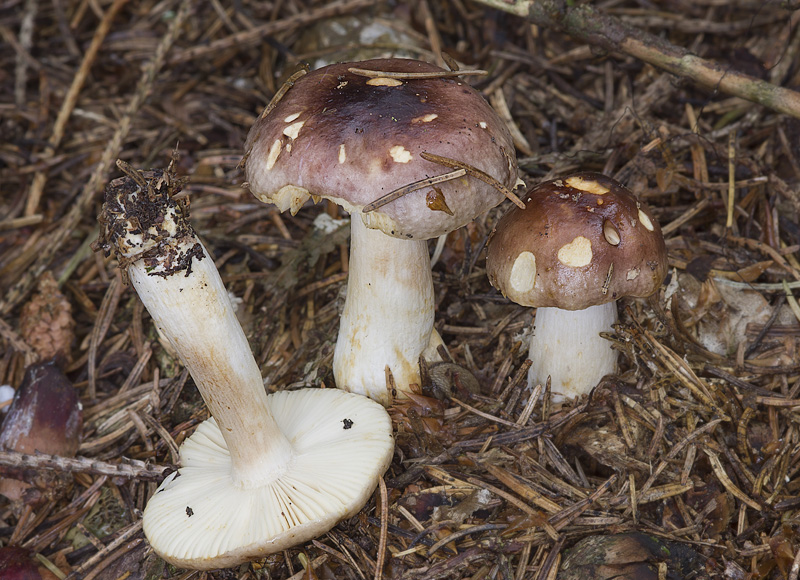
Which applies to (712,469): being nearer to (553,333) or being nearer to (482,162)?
(553,333)

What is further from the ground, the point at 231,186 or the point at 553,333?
the point at 231,186

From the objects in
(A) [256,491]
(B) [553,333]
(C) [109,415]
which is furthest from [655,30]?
(C) [109,415]

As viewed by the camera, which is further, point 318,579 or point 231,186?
point 231,186

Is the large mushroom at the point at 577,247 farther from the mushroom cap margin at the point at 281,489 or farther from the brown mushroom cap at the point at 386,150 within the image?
the mushroom cap margin at the point at 281,489

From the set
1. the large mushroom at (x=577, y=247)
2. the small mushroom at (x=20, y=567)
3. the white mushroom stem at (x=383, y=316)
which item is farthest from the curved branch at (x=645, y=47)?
the small mushroom at (x=20, y=567)

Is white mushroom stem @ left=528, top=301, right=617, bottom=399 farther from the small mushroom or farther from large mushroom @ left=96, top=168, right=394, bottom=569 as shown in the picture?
the small mushroom

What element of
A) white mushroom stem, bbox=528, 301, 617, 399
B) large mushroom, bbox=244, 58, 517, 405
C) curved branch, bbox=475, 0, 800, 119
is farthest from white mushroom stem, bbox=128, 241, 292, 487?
curved branch, bbox=475, 0, 800, 119

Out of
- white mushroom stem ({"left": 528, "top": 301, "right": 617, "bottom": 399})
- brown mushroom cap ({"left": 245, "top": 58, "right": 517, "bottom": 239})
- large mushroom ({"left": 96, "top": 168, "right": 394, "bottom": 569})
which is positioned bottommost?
white mushroom stem ({"left": 528, "top": 301, "right": 617, "bottom": 399})
